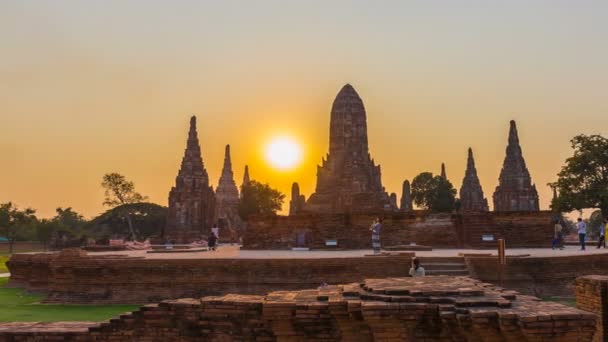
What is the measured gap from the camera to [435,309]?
15.2 ft

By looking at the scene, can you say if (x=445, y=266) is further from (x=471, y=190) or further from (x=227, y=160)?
(x=227, y=160)

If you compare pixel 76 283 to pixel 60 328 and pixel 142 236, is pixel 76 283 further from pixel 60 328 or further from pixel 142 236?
pixel 142 236

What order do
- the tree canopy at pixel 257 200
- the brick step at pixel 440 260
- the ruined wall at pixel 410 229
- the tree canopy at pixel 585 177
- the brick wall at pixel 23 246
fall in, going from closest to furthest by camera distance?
1. the brick step at pixel 440 260
2. the ruined wall at pixel 410 229
3. the tree canopy at pixel 585 177
4. the brick wall at pixel 23 246
5. the tree canopy at pixel 257 200

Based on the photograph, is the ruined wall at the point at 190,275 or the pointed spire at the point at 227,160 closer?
the ruined wall at the point at 190,275

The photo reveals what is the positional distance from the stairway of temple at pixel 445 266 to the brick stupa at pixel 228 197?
116ft

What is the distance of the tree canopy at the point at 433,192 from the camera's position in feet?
171

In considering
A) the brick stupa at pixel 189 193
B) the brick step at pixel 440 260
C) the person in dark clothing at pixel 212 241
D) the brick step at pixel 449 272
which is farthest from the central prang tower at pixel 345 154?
the brick step at pixel 449 272

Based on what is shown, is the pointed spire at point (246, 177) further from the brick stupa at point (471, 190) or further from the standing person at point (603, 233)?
the standing person at point (603, 233)

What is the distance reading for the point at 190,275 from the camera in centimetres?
1332

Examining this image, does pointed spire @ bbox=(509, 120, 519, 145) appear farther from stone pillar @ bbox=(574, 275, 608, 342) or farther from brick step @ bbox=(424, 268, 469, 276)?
stone pillar @ bbox=(574, 275, 608, 342)

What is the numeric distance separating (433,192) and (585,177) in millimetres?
22566

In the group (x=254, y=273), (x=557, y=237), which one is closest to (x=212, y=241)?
(x=254, y=273)

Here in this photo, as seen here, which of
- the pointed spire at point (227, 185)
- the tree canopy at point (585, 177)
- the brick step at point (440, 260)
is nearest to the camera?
the brick step at point (440, 260)

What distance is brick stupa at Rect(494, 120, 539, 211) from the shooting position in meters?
44.0
